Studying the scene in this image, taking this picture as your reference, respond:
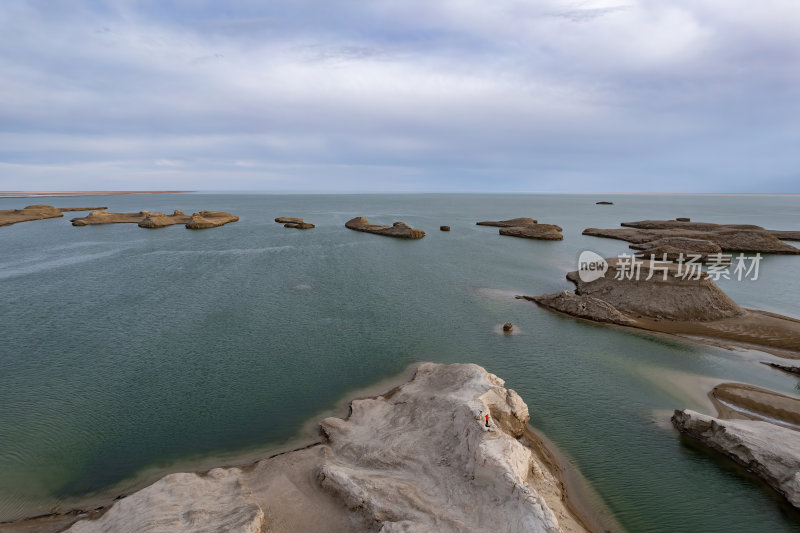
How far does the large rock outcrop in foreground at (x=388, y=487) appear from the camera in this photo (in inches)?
441

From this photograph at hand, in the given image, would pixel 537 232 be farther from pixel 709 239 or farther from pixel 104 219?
pixel 104 219

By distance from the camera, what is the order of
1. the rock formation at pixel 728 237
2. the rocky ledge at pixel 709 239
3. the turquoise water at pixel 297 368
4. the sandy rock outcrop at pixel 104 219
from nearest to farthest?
the turquoise water at pixel 297 368 < the rocky ledge at pixel 709 239 < the rock formation at pixel 728 237 < the sandy rock outcrop at pixel 104 219

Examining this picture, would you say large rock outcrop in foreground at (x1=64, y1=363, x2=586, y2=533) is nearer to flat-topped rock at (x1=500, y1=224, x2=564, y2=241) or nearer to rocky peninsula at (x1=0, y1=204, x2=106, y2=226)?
flat-topped rock at (x1=500, y1=224, x2=564, y2=241)

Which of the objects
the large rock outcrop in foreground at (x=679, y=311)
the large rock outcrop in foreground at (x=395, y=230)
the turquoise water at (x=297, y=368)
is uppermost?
the large rock outcrop in foreground at (x=395, y=230)

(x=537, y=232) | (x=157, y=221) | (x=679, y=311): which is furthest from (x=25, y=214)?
(x=679, y=311)

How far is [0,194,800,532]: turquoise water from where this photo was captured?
50.0 feet

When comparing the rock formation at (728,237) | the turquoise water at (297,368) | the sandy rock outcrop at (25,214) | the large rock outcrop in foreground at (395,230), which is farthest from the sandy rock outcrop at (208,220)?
the rock formation at (728,237)

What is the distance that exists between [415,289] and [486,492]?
102 ft

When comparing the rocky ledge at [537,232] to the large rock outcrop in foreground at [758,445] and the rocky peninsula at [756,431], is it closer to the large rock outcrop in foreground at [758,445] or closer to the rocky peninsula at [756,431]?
the rocky peninsula at [756,431]

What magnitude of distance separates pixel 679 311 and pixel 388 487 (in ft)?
110

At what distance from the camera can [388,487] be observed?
12.8 meters

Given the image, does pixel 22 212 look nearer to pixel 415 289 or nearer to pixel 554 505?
pixel 415 289

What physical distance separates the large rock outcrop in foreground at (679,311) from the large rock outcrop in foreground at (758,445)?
15.5 metres

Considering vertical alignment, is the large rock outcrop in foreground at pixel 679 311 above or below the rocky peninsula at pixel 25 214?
below
